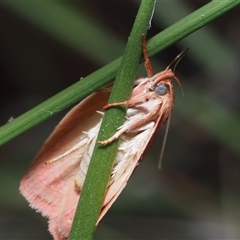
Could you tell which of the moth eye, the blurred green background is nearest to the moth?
the moth eye

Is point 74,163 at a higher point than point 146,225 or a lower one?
lower

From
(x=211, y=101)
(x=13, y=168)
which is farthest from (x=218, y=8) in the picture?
(x=13, y=168)

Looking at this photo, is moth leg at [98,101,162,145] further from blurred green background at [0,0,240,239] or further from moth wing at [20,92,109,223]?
blurred green background at [0,0,240,239]

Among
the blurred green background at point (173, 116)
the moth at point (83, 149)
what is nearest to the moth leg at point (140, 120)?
the moth at point (83, 149)

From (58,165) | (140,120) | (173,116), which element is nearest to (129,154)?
(140,120)

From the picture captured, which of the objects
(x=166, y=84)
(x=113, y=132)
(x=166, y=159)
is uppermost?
(x=166, y=159)

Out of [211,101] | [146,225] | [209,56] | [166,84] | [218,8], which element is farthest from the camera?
[146,225]

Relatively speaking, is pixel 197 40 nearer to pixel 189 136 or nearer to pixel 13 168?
pixel 189 136
